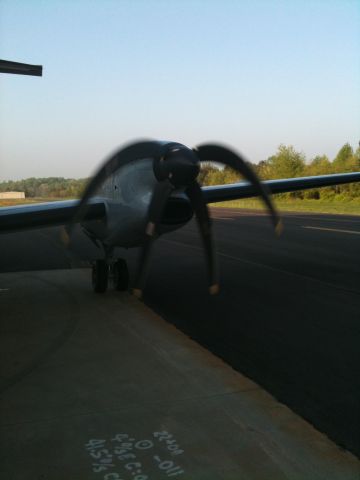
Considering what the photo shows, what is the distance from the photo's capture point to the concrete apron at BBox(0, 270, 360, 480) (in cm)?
358

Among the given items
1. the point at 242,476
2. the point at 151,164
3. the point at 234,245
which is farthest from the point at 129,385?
the point at 234,245

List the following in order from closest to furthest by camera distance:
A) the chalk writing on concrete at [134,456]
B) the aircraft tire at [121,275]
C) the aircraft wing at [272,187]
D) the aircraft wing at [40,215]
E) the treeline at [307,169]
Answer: the chalk writing on concrete at [134,456] → the aircraft wing at [40,215] → the aircraft tire at [121,275] → the aircraft wing at [272,187] → the treeline at [307,169]

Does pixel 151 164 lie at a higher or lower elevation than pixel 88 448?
higher

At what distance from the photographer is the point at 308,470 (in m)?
3.53

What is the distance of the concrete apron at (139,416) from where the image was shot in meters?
3.58

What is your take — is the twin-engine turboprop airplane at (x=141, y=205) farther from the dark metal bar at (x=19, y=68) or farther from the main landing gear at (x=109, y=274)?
the dark metal bar at (x=19, y=68)

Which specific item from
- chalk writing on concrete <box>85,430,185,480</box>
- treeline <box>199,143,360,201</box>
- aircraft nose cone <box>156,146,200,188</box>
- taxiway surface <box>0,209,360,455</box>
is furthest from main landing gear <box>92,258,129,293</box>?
treeline <box>199,143,360,201</box>

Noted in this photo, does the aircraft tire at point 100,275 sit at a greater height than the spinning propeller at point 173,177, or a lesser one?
lesser

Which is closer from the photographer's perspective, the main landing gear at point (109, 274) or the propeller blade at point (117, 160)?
the propeller blade at point (117, 160)

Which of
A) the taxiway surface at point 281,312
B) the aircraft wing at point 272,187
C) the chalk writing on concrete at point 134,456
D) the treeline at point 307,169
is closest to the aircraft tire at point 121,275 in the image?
the taxiway surface at point 281,312

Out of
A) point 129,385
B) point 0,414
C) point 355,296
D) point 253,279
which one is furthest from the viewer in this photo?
point 253,279

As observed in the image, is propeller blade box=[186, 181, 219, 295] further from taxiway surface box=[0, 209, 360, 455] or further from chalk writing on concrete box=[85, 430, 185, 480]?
chalk writing on concrete box=[85, 430, 185, 480]

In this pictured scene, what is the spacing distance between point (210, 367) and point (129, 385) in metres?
1.18

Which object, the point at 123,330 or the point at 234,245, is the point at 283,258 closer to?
the point at 234,245
